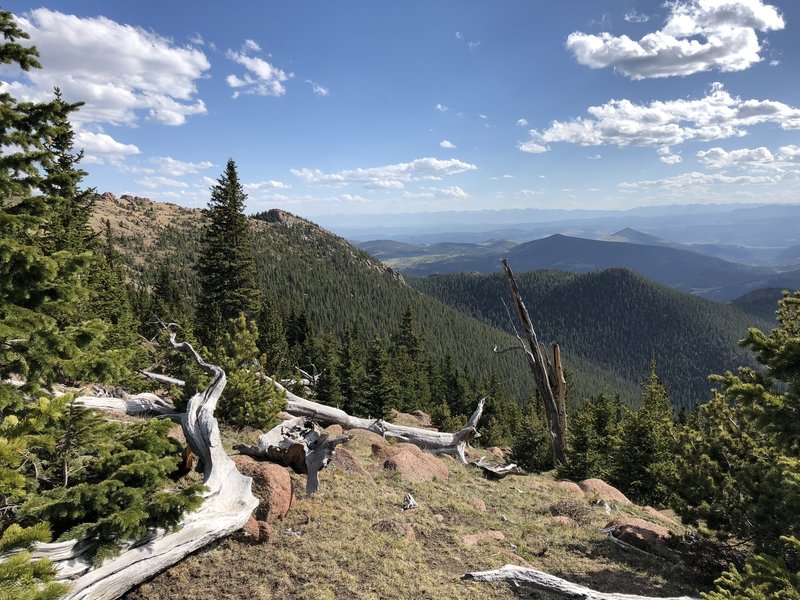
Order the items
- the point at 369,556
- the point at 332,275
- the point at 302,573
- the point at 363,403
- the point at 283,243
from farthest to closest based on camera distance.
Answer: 1. the point at 283,243
2. the point at 332,275
3. the point at 363,403
4. the point at 369,556
5. the point at 302,573

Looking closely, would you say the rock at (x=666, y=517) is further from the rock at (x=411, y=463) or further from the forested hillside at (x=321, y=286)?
the forested hillside at (x=321, y=286)

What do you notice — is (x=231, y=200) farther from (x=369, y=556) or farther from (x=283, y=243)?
(x=283, y=243)

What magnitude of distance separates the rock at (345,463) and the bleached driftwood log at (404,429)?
569 cm

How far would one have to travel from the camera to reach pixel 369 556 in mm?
7582

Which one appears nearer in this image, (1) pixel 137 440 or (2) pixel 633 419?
(1) pixel 137 440

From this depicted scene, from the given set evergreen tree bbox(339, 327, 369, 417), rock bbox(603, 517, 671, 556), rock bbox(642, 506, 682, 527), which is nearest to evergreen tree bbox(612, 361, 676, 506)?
rock bbox(642, 506, 682, 527)

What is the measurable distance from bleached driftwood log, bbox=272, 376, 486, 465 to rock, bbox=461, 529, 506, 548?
7.73 meters

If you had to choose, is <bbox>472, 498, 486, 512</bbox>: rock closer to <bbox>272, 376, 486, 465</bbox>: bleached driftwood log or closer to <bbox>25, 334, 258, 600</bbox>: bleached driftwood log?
<bbox>272, 376, 486, 465</bbox>: bleached driftwood log

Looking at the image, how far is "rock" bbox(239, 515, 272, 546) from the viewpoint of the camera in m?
7.33

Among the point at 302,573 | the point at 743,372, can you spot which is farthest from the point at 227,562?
the point at 743,372

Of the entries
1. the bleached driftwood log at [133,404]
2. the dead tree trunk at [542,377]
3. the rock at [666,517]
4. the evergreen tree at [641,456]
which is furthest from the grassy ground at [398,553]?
the evergreen tree at [641,456]

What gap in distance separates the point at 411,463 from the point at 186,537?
8651 millimetres

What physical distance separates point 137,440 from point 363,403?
1370 inches

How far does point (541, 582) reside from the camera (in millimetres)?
7297
